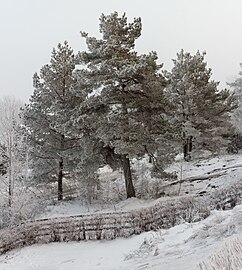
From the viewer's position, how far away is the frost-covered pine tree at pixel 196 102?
27.7 metres

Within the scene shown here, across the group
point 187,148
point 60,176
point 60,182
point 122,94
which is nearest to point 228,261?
point 122,94

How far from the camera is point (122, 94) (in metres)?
18.1

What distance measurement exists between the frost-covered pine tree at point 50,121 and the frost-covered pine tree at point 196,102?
953cm

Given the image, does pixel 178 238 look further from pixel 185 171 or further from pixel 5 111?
pixel 185 171

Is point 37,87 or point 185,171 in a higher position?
point 37,87

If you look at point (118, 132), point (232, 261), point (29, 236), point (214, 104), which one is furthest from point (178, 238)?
point (214, 104)

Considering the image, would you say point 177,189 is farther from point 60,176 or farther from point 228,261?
point 228,261

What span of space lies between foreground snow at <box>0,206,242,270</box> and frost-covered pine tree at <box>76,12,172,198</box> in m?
6.37

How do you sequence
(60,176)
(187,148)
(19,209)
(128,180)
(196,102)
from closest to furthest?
1. (19,209)
2. (128,180)
3. (60,176)
4. (196,102)
5. (187,148)

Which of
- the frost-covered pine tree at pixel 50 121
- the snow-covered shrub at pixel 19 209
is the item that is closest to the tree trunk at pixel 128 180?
the frost-covered pine tree at pixel 50 121

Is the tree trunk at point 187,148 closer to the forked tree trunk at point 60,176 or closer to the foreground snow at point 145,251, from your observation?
the forked tree trunk at point 60,176

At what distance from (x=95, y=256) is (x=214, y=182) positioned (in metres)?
10.2

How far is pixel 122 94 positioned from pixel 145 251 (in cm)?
1045

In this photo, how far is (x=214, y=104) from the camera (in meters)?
28.4
